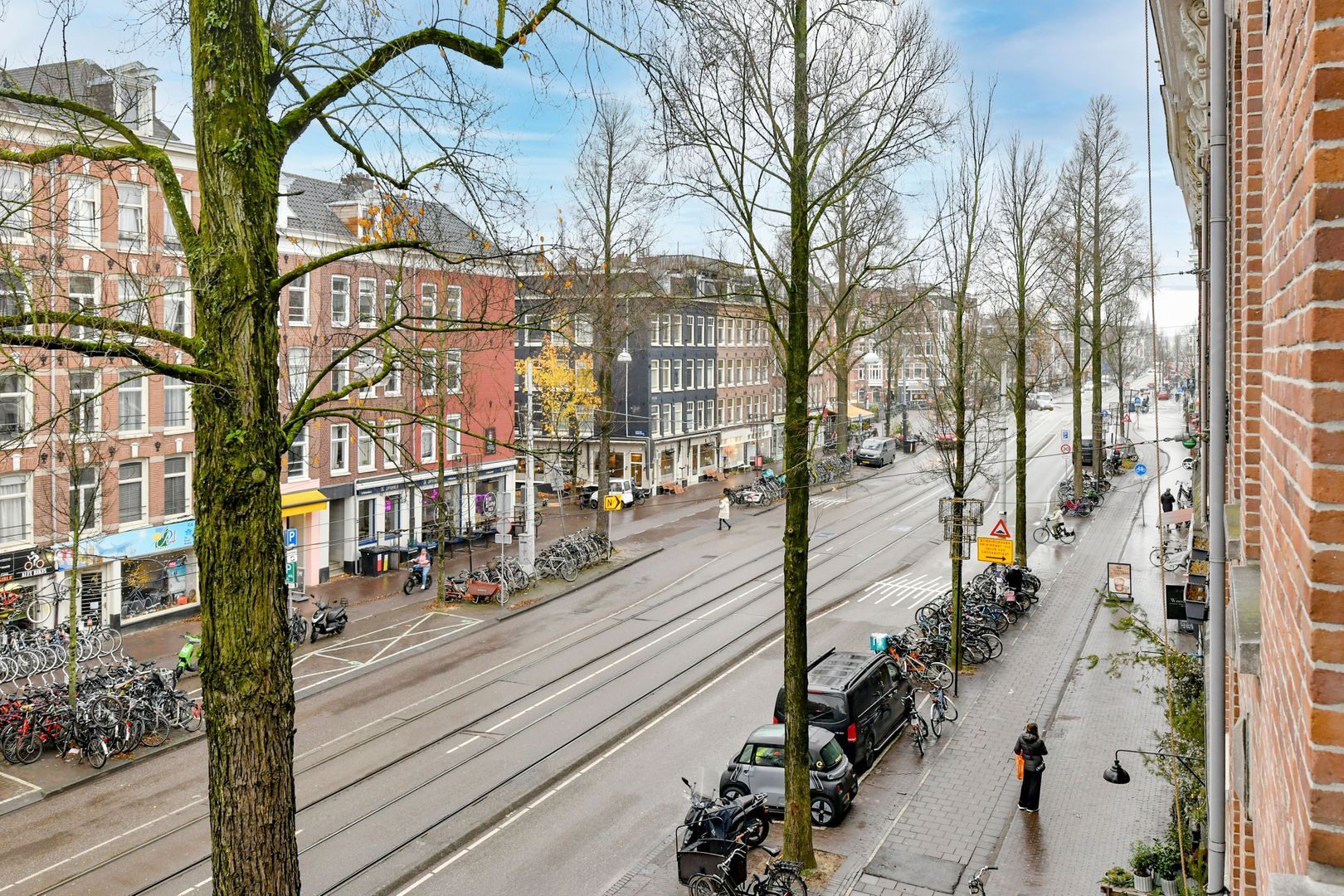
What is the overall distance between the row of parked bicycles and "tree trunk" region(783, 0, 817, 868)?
652 inches

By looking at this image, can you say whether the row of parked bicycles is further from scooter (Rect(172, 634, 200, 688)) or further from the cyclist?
scooter (Rect(172, 634, 200, 688))

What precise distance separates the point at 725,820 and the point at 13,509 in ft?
65.7

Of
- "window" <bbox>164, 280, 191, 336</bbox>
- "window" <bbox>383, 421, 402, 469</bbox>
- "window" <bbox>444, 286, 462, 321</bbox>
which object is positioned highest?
"window" <bbox>164, 280, 191, 336</bbox>

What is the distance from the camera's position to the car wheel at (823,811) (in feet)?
46.0

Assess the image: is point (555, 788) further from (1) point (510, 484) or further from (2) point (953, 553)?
(1) point (510, 484)

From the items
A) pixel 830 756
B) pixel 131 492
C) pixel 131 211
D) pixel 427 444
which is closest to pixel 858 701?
pixel 830 756

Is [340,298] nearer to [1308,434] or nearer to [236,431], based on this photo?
[236,431]

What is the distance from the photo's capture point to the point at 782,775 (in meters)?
14.5

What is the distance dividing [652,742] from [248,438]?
42.0ft

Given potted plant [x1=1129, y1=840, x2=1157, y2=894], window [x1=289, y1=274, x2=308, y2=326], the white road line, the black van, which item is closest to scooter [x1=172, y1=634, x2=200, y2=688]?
the white road line

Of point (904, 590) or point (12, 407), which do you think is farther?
point (904, 590)

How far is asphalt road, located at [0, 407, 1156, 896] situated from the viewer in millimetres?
13039

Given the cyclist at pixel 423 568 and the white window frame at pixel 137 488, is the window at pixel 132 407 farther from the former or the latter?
the cyclist at pixel 423 568

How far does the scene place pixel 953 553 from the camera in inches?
803
